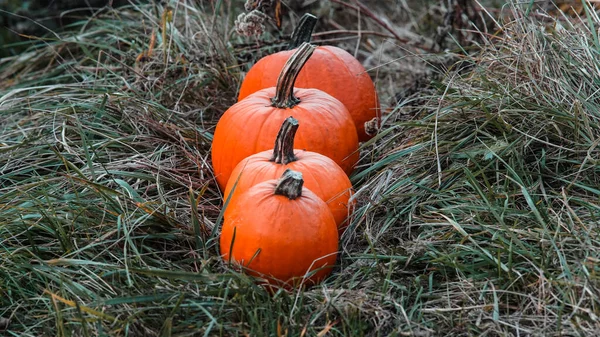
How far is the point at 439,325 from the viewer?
2.23 meters

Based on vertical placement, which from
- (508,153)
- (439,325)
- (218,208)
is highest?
(508,153)

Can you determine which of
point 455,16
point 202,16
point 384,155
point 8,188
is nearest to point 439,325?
point 384,155

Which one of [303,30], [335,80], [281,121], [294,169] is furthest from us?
[303,30]

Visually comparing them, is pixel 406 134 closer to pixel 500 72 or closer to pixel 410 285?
pixel 500 72

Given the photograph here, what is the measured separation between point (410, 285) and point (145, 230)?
1.06 m

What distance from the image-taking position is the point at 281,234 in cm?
244

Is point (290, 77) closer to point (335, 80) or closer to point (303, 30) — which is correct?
point (335, 80)

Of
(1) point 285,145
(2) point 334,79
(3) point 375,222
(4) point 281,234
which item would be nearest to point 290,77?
(1) point 285,145

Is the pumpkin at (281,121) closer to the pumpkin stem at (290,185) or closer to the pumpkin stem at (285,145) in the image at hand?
the pumpkin stem at (285,145)

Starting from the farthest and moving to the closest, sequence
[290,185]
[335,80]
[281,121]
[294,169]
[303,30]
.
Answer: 1. [303,30]
2. [335,80]
3. [281,121]
4. [294,169]
5. [290,185]

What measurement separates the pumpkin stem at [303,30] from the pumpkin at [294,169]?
1132 millimetres

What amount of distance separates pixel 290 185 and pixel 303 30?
1.57 meters

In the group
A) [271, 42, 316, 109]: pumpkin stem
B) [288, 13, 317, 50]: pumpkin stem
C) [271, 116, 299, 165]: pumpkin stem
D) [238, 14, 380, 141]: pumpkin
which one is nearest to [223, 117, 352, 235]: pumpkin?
[271, 116, 299, 165]: pumpkin stem

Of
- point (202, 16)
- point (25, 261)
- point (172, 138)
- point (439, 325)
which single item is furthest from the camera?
point (202, 16)
